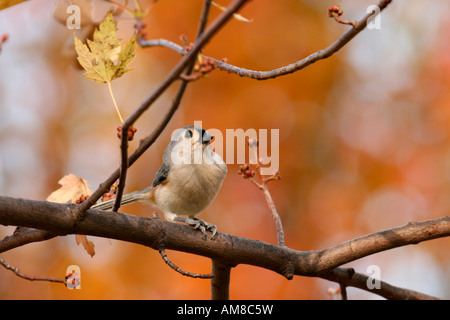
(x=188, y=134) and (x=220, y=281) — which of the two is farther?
(x=188, y=134)

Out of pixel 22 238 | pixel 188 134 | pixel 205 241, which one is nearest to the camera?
pixel 22 238

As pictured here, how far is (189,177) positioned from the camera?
10.8ft

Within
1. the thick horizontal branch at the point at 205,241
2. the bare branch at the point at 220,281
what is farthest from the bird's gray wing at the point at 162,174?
the thick horizontal branch at the point at 205,241

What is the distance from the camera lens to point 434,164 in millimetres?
6539

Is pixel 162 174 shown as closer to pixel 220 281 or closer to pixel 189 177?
pixel 189 177

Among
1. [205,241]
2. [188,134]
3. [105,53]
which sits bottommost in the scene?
[205,241]

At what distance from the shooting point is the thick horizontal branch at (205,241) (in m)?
1.93

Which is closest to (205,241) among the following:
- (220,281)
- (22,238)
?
(220,281)

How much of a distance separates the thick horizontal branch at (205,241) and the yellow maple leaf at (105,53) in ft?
1.70

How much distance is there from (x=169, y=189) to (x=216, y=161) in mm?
373

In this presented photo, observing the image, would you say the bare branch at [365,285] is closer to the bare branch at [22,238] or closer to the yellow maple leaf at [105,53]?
the bare branch at [22,238]

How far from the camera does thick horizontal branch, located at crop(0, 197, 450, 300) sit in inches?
75.9

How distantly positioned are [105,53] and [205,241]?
104cm

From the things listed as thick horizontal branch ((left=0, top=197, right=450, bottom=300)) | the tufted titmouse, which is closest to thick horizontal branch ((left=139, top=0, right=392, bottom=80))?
thick horizontal branch ((left=0, top=197, right=450, bottom=300))
